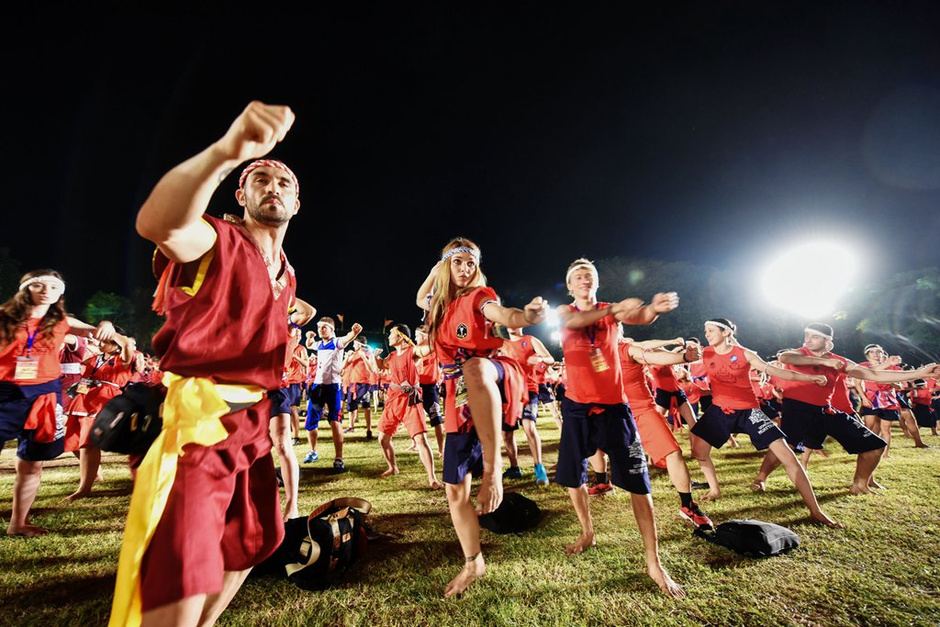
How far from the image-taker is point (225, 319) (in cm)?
163

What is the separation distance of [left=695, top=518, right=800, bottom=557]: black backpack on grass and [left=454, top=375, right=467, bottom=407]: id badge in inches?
122

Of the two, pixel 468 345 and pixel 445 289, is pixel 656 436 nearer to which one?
pixel 468 345

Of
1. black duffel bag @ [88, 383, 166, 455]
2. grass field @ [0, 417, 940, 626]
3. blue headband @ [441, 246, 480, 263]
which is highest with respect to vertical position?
blue headband @ [441, 246, 480, 263]

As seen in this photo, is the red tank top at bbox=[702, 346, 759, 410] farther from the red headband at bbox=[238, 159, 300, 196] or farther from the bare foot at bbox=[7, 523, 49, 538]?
the bare foot at bbox=[7, 523, 49, 538]

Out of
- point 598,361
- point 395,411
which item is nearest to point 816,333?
point 598,361

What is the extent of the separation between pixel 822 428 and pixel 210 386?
7.73 metres

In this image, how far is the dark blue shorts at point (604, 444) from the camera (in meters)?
3.50

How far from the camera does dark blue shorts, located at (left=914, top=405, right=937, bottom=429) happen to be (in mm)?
11398

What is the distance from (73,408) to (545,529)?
729 cm

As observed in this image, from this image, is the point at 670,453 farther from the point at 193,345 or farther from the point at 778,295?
the point at 778,295

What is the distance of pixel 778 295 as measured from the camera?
33.0 metres

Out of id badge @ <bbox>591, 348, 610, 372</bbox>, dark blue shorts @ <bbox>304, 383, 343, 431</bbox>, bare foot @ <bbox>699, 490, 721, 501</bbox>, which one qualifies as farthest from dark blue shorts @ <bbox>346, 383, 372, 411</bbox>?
id badge @ <bbox>591, 348, 610, 372</bbox>

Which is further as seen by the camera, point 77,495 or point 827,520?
point 77,495

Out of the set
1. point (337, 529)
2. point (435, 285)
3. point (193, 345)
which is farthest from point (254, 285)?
point (337, 529)
